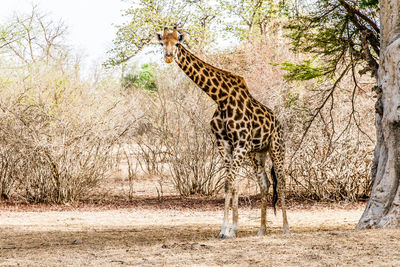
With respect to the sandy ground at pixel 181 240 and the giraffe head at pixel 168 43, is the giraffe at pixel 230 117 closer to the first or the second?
the giraffe head at pixel 168 43

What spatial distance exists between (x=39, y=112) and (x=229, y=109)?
6.15 m

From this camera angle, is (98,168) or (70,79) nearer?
(98,168)

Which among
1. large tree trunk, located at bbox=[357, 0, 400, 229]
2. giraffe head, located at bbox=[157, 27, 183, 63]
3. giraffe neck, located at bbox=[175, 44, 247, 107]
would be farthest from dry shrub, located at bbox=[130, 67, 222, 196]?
large tree trunk, located at bbox=[357, 0, 400, 229]

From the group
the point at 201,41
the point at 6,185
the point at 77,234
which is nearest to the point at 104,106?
the point at 6,185

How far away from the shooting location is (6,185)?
13453 mm

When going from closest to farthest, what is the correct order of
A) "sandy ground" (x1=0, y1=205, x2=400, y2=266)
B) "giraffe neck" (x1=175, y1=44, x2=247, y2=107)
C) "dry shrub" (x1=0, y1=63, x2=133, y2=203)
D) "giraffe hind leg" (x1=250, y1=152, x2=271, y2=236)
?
"sandy ground" (x1=0, y1=205, x2=400, y2=266) < "giraffe neck" (x1=175, y1=44, x2=247, y2=107) < "giraffe hind leg" (x1=250, y1=152, x2=271, y2=236) < "dry shrub" (x1=0, y1=63, x2=133, y2=203)

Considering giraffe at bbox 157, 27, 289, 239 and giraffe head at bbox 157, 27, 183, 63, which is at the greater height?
giraffe head at bbox 157, 27, 183, 63

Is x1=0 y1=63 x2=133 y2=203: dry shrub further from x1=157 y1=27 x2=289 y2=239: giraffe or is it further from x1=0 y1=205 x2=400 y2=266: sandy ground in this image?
x1=157 y1=27 x2=289 y2=239: giraffe

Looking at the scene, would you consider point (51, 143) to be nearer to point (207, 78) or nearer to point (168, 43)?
point (207, 78)

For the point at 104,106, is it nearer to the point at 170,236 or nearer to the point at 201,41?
the point at 170,236

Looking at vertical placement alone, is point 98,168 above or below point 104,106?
below

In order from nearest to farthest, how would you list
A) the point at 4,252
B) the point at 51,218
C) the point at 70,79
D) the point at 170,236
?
1. the point at 4,252
2. the point at 170,236
3. the point at 51,218
4. the point at 70,79

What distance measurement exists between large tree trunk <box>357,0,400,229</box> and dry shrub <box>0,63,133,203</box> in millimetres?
6640

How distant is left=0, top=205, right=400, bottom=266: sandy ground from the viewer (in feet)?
19.0
